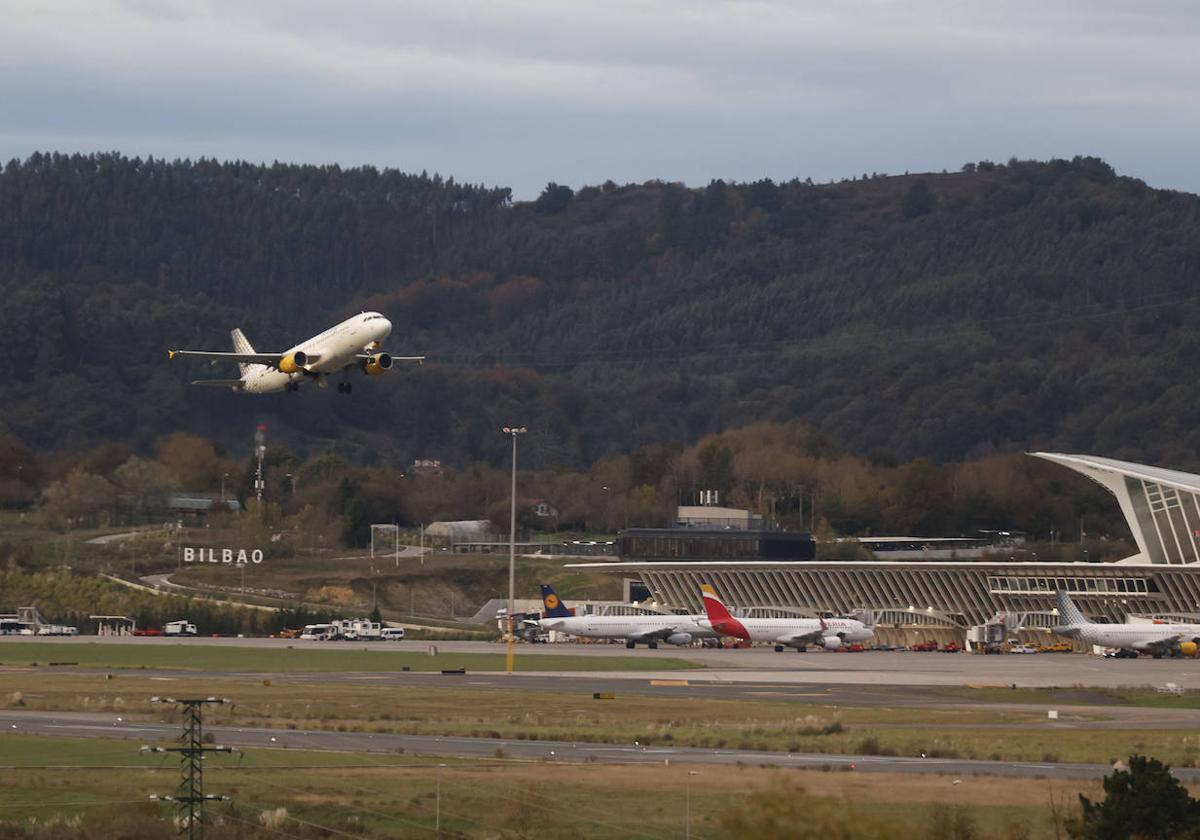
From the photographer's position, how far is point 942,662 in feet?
396

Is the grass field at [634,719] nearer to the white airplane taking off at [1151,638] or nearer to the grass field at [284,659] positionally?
the grass field at [284,659]

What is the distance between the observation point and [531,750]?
59.2 m

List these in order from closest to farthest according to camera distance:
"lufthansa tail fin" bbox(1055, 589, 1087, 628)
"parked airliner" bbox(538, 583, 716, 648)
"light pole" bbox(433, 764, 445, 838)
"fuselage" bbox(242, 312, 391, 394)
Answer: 1. "light pole" bbox(433, 764, 445, 838)
2. "fuselage" bbox(242, 312, 391, 394)
3. "lufthansa tail fin" bbox(1055, 589, 1087, 628)
4. "parked airliner" bbox(538, 583, 716, 648)

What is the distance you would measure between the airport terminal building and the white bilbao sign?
34133mm

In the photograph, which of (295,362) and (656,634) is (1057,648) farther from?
(295,362)

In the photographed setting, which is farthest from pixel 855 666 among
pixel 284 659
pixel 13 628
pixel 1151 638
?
pixel 13 628

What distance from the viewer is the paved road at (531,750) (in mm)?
54875

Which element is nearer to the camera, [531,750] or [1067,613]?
[531,750]

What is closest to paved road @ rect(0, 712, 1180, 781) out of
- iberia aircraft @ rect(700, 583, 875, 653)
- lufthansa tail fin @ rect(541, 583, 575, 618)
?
iberia aircraft @ rect(700, 583, 875, 653)

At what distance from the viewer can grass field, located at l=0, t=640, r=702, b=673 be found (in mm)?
108688

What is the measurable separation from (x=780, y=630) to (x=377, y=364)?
63.3 m

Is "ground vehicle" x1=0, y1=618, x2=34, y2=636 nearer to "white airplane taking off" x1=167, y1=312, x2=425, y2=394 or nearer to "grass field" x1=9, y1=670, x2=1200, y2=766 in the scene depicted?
"grass field" x1=9, y1=670, x2=1200, y2=766

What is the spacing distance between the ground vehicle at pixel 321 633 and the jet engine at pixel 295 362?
58.9 meters

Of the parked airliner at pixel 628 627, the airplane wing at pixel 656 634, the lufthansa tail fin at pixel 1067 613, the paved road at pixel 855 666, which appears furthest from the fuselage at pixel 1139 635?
the airplane wing at pixel 656 634
